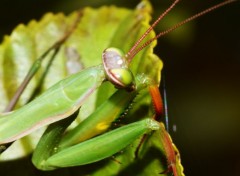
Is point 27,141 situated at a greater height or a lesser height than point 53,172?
greater

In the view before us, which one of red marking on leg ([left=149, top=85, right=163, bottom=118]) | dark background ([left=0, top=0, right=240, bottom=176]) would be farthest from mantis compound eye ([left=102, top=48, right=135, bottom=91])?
dark background ([left=0, top=0, right=240, bottom=176])

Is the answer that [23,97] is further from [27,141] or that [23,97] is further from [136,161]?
[136,161]

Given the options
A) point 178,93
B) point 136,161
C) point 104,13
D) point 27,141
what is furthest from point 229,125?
point 27,141

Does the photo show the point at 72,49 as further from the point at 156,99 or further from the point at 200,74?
the point at 156,99

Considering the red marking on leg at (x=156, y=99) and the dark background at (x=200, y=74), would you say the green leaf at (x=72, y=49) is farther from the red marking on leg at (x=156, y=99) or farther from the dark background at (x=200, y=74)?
the red marking on leg at (x=156, y=99)

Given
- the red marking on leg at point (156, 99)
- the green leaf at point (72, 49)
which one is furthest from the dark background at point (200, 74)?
the red marking on leg at point (156, 99)

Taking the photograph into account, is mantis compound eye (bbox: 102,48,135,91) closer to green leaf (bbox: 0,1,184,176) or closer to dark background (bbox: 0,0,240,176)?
green leaf (bbox: 0,1,184,176)
